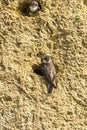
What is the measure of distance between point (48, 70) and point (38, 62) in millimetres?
152

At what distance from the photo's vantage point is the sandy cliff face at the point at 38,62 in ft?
16.2

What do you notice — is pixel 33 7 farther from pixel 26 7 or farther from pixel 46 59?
pixel 46 59

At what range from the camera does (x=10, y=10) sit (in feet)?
18.0

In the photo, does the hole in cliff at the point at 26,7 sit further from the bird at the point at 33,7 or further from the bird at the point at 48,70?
the bird at the point at 48,70

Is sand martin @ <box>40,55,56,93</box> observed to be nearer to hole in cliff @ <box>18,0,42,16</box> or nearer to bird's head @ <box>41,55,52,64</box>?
bird's head @ <box>41,55,52,64</box>

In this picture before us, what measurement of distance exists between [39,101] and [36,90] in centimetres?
12

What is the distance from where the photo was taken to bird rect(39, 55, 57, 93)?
509cm

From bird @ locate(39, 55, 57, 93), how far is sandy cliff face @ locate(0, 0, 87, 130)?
50 millimetres

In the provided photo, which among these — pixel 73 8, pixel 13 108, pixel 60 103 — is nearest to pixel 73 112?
pixel 60 103

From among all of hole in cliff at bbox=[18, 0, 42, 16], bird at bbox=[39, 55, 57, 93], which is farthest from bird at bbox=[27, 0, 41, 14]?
bird at bbox=[39, 55, 57, 93]

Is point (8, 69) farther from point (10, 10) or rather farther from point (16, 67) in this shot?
point (10, 10)

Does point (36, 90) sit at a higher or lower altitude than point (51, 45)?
lower

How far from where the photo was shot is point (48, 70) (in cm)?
516

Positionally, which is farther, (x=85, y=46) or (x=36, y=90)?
(x=85, y=46)
